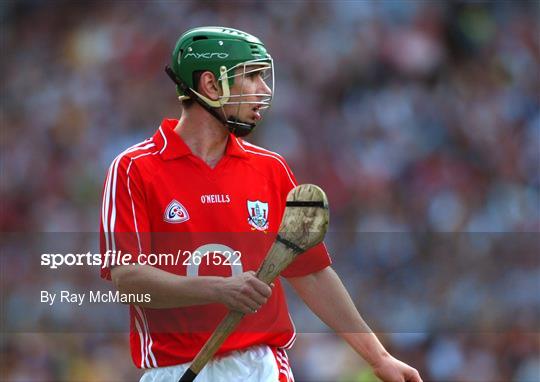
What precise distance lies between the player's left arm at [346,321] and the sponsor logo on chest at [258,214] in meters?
0.28

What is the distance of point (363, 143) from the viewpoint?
8.46 meters

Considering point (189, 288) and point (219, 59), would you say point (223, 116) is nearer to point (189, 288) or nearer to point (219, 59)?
point (219, 59)

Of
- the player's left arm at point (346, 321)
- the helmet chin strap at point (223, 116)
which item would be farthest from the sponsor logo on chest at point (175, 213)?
the player's left arm at point (346, 321)

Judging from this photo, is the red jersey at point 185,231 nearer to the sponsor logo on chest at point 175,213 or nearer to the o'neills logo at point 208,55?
the sponsor logo on chest at point 175,213

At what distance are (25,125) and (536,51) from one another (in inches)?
176

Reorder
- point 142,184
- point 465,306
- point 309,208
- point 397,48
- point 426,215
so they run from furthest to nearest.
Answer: point 397,48, point 426,215, point 465,306, point 142,184, point 309,208

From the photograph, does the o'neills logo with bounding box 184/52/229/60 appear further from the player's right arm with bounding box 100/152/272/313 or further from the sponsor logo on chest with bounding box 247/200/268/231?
the sponsor logo on chest with bounding box 247/200/268/231

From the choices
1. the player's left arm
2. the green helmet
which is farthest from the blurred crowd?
the green helmet

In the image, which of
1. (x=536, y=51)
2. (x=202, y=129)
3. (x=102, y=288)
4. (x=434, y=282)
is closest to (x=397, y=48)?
(x=536, y=51)

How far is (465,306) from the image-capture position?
752 cm

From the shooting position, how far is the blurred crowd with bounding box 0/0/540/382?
24.3 ft

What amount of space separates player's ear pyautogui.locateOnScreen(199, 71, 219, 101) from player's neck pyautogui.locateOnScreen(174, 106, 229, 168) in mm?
77

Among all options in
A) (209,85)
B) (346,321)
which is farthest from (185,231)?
(346,321)

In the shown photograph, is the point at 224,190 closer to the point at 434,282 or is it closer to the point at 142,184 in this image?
the point at 142,184
